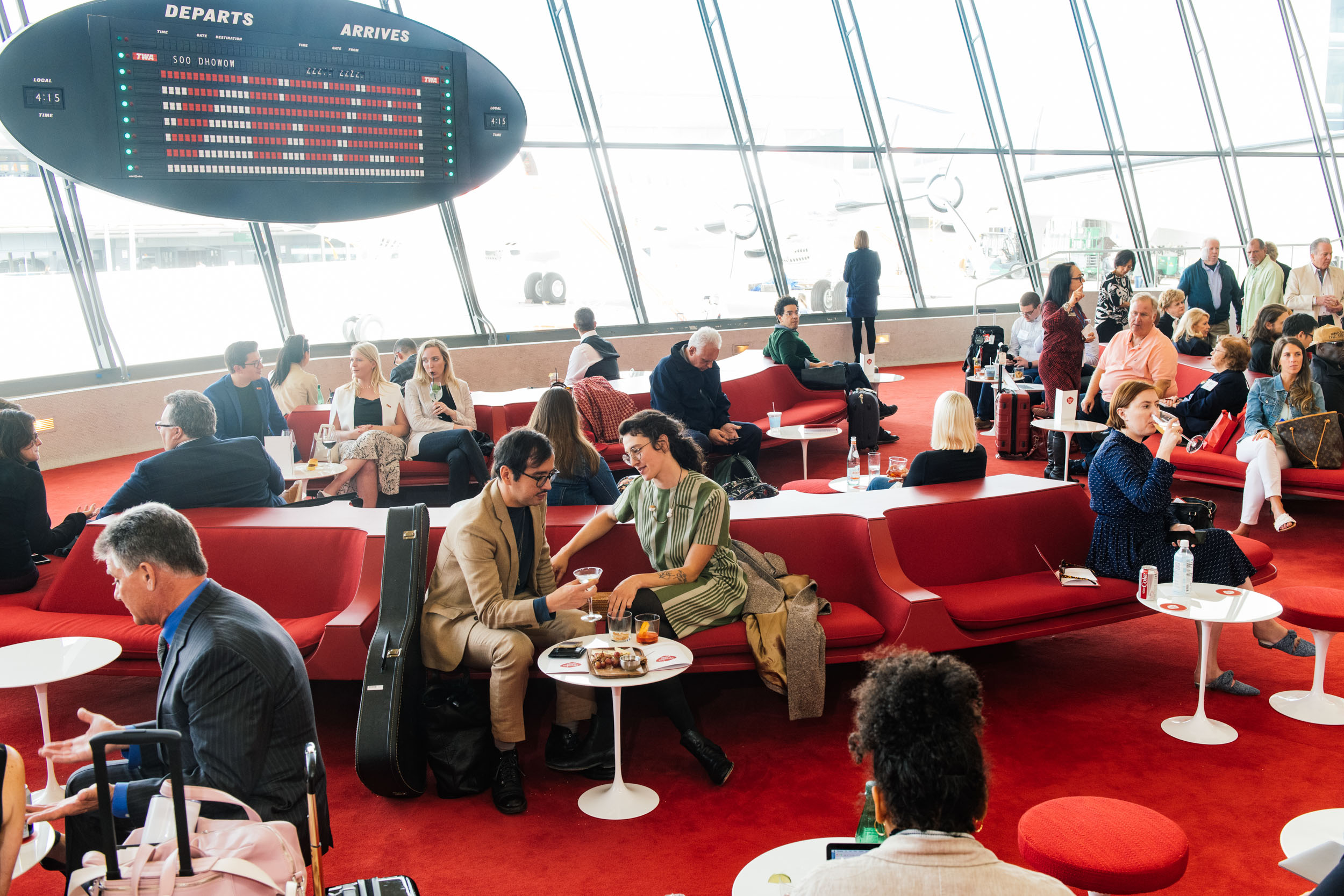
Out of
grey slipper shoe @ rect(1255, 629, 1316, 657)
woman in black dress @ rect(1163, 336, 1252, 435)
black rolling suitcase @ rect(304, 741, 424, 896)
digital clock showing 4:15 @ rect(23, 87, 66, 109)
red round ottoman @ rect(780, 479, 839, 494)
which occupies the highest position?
digital clock showing 4:15 @ rect(23, 87, 66, 109)

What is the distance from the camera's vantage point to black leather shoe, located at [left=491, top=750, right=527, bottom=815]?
3.24 metres

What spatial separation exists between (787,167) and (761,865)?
36.1ft

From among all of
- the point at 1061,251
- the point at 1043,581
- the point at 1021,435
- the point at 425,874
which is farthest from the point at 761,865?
the point at 1061,251

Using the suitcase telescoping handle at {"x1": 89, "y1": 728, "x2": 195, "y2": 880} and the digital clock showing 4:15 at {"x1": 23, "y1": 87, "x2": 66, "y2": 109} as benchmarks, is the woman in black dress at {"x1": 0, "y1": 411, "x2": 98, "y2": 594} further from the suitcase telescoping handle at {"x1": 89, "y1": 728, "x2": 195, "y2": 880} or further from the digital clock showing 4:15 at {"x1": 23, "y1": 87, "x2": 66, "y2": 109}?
the suitcase telescoping handle at {"x1": 89, "y1": 728, "x2": 195, "y2": 880}

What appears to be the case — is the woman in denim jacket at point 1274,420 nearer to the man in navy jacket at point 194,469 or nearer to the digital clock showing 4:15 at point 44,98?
the man in navy jacket at point 194,469

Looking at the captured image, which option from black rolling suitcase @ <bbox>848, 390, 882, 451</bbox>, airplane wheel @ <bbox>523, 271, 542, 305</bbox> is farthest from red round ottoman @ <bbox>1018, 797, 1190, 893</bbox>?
airplane wheel @ <bbox>523, 271, 542, 305</bbox>

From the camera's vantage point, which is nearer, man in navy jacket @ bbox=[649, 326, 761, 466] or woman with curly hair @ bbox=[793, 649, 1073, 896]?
woman with curly hair @ bbox=[793, 649, 1073, 896]

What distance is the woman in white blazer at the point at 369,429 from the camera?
6.30m

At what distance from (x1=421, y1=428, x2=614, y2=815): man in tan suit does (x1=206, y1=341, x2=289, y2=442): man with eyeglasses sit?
124 inches

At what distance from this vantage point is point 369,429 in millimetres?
6367

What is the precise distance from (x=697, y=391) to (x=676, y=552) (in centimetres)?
300

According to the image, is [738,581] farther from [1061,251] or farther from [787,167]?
[1061,251]

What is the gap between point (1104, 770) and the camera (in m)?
3.39

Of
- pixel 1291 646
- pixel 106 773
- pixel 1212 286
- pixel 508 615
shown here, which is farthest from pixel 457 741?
pixel 1212 286
